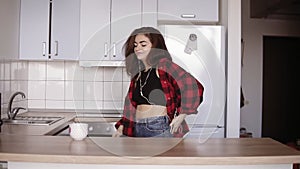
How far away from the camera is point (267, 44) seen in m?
5.62

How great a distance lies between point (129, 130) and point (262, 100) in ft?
12.4

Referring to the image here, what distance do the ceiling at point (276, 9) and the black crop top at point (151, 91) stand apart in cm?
321

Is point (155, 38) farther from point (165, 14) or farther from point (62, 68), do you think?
point (62, 68)

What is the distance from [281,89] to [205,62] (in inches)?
133

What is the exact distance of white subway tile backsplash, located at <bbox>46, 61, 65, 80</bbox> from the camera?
11.3ft

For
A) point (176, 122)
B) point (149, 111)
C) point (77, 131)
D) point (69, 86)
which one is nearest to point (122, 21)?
point (69, 86)

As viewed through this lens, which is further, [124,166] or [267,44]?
[267,44]

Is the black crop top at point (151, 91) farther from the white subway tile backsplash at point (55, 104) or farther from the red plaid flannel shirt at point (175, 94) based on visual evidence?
→ the white subway tile backsplash at point (55, 104)

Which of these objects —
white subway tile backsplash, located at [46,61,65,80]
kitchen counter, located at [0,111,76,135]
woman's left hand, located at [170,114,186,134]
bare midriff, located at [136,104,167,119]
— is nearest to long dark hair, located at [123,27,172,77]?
bare midriff, located at [136,104,167,119]

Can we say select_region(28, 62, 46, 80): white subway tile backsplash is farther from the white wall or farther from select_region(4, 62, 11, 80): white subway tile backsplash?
the white wall

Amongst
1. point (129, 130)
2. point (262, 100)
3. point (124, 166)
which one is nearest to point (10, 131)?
point (129, 130)

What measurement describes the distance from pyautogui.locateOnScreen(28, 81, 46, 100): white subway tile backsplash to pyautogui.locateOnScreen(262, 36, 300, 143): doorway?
362 centimetres

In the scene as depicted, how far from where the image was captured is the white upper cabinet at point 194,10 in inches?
119

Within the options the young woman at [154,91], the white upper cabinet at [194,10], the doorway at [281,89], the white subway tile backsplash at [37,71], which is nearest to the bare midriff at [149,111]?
the young woman at [154,91]
